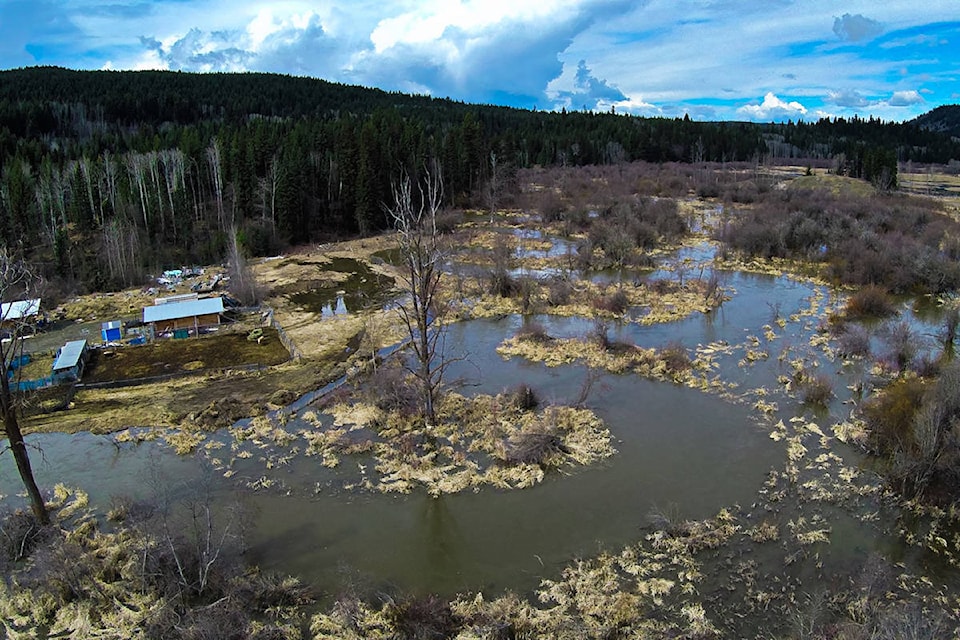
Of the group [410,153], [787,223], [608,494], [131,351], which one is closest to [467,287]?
[131,351]

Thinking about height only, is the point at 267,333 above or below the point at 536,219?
below

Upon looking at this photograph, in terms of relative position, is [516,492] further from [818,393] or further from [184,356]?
[184,356]

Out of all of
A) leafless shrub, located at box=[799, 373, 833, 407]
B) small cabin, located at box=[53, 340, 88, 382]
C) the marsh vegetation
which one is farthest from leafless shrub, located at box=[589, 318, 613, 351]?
small cabin, located at box=[53, 340, 88, 382]

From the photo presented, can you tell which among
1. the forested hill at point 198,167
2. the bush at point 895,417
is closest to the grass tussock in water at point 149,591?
the bush at point 895,417

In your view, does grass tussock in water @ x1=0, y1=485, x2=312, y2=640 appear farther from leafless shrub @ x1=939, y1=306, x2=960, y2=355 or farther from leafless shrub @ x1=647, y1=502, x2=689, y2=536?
leafless shrub @ x1=939, y1=306, x2=960, y2=355

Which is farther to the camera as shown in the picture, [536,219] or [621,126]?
[621,126]

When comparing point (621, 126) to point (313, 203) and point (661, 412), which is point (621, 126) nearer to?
point (313, 203)
